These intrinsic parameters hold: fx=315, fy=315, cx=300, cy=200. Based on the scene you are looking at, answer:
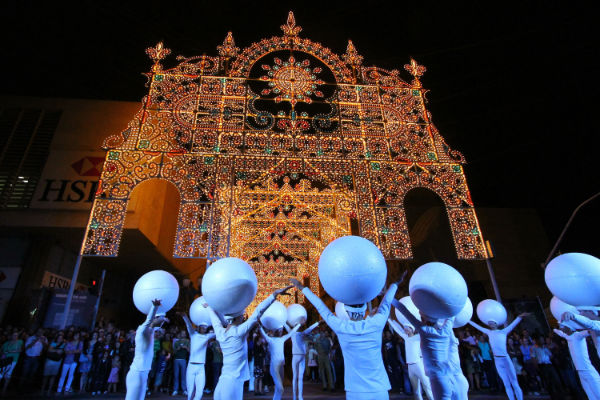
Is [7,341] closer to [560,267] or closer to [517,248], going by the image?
[560,267]

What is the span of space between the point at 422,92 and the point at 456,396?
7710mm

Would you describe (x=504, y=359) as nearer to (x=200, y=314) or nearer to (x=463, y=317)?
(x=463, y=317)

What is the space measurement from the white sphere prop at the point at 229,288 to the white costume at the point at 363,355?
3.48 feet

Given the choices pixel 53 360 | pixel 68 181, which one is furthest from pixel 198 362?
pixel 68 181

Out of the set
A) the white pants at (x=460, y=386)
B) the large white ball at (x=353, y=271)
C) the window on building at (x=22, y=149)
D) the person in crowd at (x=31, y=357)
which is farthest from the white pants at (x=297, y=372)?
the window on building at (x=22, y=149)

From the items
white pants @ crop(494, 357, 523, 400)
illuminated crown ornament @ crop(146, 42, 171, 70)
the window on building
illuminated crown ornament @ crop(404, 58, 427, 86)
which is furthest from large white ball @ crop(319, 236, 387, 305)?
the window on building

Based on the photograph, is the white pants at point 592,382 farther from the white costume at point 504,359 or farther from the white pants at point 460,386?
the white pants at point 460,386

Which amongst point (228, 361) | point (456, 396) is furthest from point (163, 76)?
point (456, 396)

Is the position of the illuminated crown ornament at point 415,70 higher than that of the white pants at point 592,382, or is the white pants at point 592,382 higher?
the illuminated crown ornament at point 415,70

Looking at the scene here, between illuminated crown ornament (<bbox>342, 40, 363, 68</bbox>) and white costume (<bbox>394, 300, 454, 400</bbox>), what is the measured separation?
25.6 feet

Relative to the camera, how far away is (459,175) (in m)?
8.14

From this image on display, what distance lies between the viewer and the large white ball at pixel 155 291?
439 cm

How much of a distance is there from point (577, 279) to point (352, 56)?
7.67m

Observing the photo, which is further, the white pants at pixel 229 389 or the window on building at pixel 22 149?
the window on building at pixel 22 149
